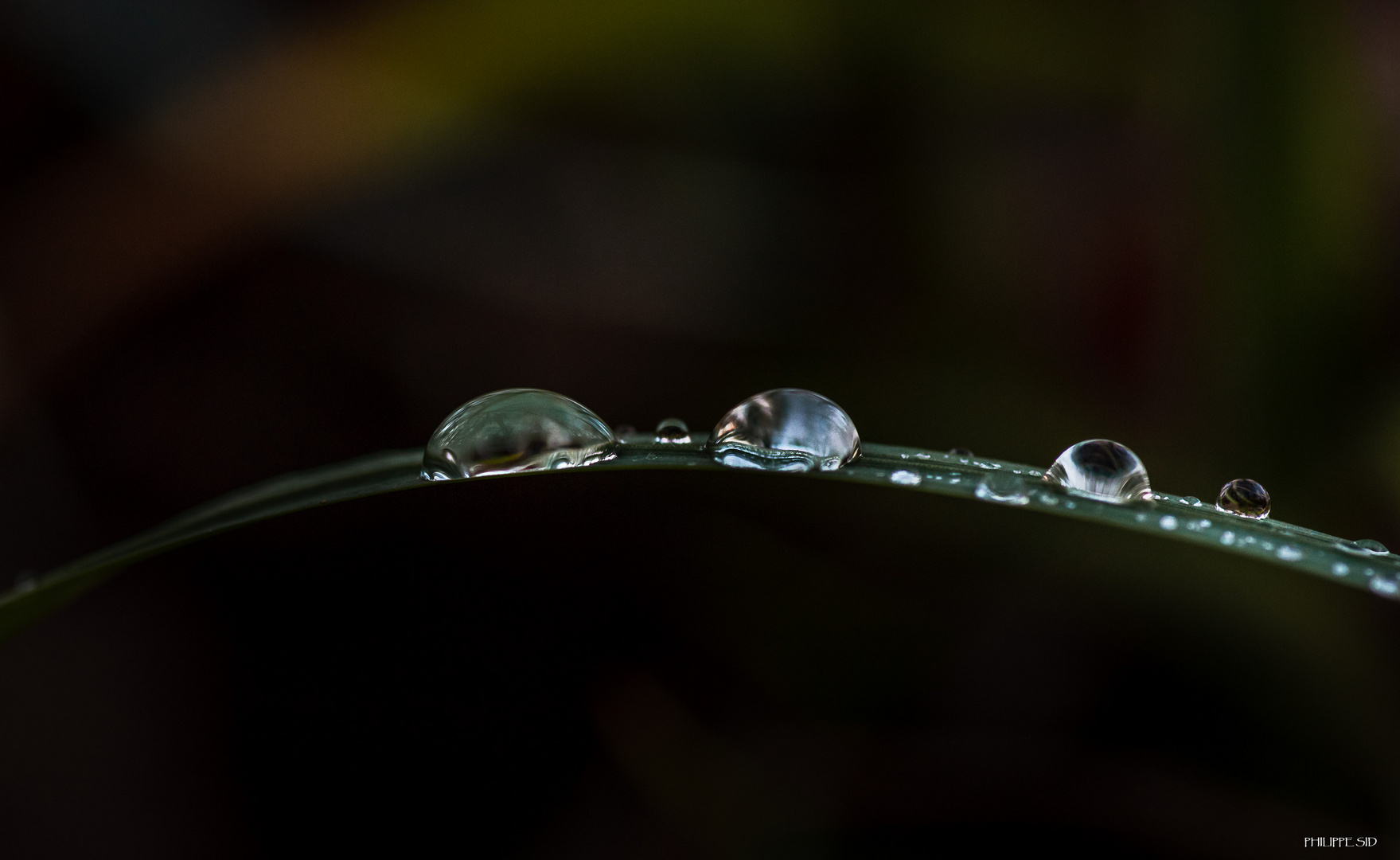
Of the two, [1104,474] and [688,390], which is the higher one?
[688,390]

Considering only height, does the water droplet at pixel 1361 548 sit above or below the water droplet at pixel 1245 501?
below

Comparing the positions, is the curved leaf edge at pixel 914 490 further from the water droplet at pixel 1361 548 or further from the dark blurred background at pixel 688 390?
the dark blurred background at pixel 688 390

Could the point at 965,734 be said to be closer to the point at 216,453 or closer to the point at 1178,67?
the point at 1178,67

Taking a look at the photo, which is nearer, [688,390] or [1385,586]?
[1385,586]

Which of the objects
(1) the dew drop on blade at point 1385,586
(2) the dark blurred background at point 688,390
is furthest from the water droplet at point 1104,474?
(2) the dark blurred background at point 688,390

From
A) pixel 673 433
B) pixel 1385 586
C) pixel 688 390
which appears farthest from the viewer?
pixel 688 390

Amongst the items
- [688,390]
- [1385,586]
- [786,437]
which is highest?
[688,390]

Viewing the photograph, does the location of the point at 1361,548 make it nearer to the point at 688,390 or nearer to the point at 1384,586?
the point at 1384,586

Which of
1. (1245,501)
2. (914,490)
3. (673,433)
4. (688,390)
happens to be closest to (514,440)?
(673,433)
